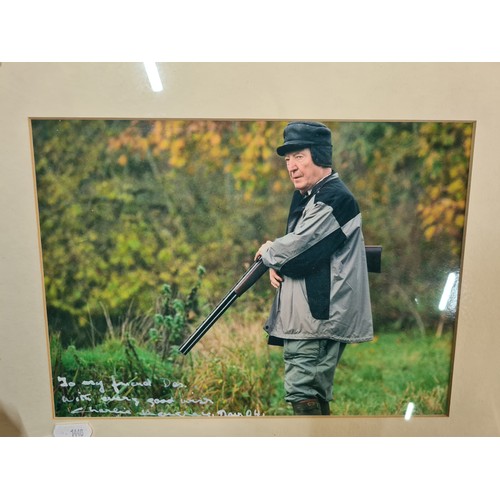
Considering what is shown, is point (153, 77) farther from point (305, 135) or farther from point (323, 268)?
point (323, 268)

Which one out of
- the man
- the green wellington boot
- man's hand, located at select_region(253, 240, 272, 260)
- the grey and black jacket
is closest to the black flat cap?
the man

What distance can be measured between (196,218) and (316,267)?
0.39 m

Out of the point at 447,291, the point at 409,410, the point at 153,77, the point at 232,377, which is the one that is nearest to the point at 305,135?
the point at 153,77

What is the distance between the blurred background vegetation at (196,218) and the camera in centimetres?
107

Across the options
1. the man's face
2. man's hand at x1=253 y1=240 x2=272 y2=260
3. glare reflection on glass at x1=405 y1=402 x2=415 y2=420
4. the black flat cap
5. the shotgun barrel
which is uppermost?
the black flat cap

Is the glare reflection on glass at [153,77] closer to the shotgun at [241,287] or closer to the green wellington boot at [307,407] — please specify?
the shotgun at [241,287]

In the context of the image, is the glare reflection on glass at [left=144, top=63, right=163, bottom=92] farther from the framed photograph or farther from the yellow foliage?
the yellow foliage

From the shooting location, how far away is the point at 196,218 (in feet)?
3.62

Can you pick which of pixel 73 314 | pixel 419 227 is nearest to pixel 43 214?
pixel 73 314

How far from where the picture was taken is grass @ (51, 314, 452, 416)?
116 cm

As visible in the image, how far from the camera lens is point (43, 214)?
3.62ft

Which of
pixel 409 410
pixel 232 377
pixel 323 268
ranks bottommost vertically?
pixel 409 410

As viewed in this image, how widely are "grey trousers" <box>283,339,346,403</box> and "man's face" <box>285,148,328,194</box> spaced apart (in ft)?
1.57

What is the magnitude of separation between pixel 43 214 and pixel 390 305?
3.61 ft
